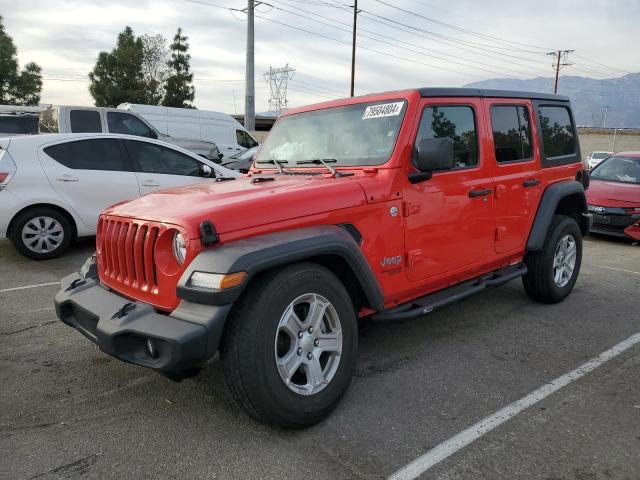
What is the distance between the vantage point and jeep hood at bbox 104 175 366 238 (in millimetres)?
2631

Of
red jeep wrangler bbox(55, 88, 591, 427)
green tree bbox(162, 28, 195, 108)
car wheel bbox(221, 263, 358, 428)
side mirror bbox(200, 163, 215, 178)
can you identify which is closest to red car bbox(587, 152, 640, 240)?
red jeep wrangler bbox(55, 88, 591, 427)

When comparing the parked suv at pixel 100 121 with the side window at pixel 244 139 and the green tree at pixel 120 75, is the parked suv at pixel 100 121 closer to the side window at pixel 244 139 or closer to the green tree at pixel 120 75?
the side window at pixel 244 139

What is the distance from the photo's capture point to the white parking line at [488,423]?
2452 millimetres

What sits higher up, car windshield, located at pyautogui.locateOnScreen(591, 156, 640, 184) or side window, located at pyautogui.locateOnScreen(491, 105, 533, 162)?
side window, located at pyautogui.locateOnScreen(491, 105, 533, 162)

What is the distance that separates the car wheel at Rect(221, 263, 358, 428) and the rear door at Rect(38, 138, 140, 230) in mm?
4899

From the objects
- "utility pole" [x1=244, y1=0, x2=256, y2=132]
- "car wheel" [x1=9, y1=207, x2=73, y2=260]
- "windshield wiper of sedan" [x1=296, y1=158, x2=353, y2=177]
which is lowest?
"car wheel" [x1=9, y1=207, x2=73, y2=260]

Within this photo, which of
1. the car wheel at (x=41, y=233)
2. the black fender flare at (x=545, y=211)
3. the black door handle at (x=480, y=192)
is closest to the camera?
the black door handle at (x=480, y=192)

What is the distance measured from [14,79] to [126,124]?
31.4 m

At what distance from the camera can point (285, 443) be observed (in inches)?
104

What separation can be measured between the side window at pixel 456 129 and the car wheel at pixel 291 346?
1.42 metres

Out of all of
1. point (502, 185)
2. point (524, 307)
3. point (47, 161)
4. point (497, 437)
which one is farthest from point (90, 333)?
point (47, 161)

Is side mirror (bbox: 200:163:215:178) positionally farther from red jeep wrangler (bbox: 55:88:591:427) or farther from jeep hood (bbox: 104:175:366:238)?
jeep hood (bbox: 104:175:366:238)

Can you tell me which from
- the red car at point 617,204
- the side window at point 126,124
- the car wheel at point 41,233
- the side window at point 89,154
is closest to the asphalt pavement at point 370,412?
the car wheel at point 41,233

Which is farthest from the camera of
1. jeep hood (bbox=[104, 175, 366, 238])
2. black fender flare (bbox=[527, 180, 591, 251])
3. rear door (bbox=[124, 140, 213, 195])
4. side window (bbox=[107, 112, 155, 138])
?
side window (bbox=[107, 112, 155, 138])
